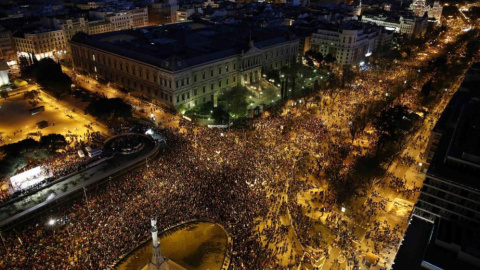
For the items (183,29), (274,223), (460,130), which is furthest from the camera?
(183,29)

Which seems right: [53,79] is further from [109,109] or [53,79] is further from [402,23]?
[402,23]

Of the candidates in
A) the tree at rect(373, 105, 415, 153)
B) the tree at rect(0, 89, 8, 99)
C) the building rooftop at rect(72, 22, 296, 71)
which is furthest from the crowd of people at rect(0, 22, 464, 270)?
the tree at rect(0, 89, 8, 99)

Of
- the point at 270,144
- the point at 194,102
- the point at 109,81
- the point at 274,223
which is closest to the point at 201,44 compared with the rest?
the point at 194,102

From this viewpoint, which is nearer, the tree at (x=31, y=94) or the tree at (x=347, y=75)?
the tree at (x=31, y=94)

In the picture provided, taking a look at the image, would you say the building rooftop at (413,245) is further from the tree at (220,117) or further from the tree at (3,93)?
the tree at (3,93)

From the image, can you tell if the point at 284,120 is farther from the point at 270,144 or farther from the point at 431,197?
the point at 431,197

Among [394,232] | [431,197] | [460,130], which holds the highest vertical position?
[460,130]

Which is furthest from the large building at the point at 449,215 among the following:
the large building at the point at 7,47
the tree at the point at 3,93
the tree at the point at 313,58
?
the large building at the point at 7,47
